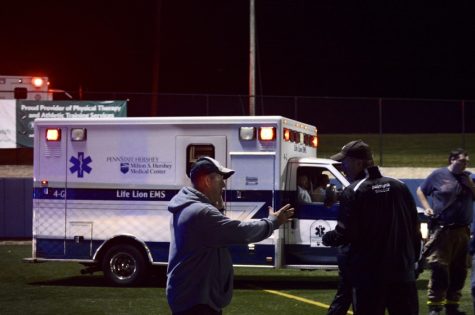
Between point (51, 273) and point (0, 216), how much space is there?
6305 millimetres

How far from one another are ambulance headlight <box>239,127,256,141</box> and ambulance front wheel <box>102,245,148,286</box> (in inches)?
90.4

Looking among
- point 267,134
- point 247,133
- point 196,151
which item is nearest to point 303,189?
point 267,134

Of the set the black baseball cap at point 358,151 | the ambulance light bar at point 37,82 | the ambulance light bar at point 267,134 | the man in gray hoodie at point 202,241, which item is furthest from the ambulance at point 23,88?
the man in gray hoodie at point 202,241

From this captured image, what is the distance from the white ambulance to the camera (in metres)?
13.1

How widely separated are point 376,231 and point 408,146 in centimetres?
2760

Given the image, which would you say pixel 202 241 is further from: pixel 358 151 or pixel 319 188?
pixel 319 188

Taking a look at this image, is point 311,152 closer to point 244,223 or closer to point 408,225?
point 408,225

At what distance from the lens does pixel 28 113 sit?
2562 centimetres

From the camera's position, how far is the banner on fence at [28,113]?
25.6 metres

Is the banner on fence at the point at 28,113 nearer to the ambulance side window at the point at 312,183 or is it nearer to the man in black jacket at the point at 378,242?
the ambulance side window at the point at 312,183

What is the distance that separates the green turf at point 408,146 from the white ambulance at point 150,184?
15.9 meters

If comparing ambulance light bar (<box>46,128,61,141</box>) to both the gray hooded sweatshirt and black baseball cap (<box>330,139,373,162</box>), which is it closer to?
black baseball cap (<box>330,139,373,162</box>)

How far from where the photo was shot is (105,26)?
46.5m

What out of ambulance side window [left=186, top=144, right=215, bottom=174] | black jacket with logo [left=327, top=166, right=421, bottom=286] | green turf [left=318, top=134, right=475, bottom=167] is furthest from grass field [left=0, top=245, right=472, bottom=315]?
green turf [left=318, top=134, right=475, bottom=167]
